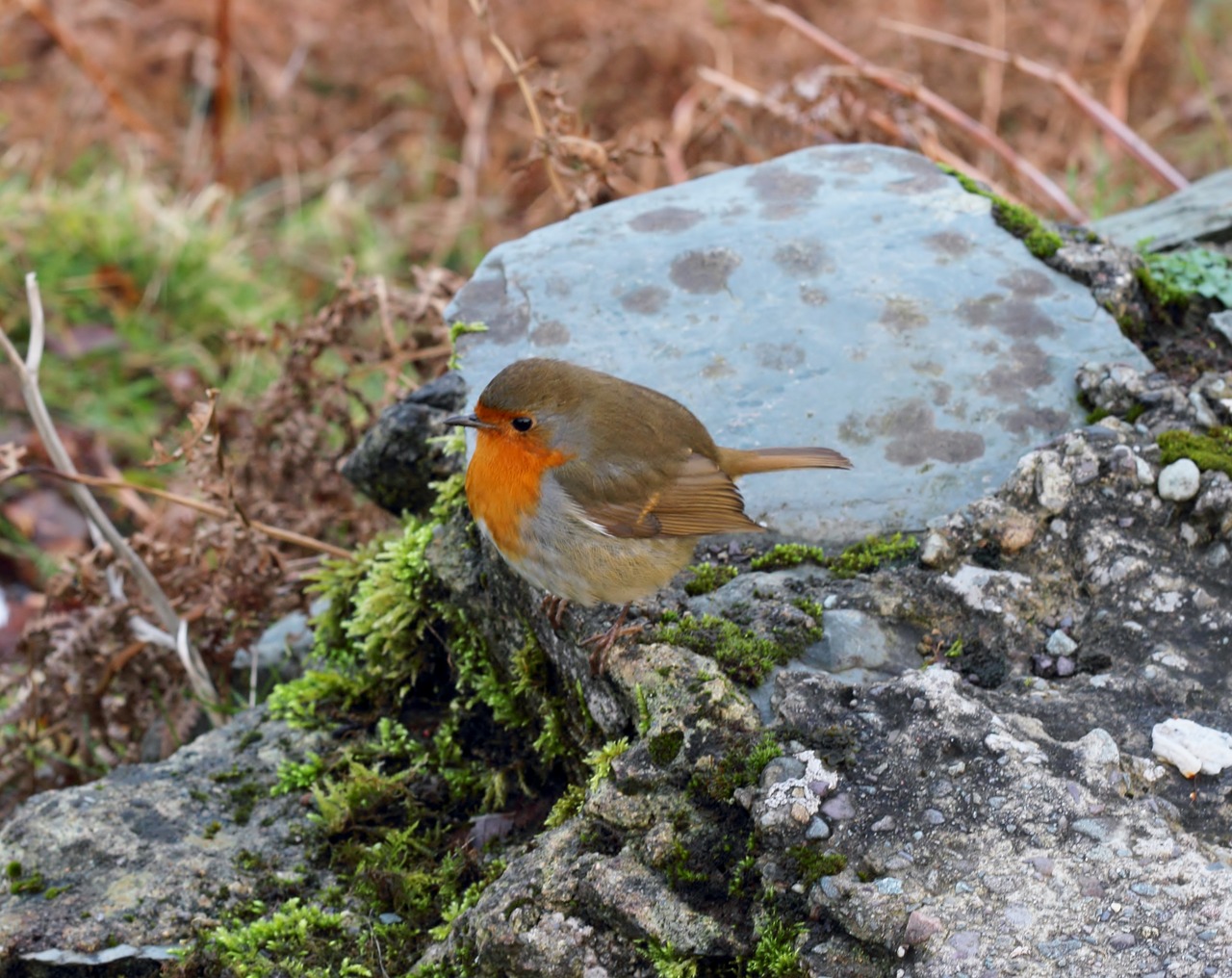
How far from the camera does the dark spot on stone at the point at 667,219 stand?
13.3ft

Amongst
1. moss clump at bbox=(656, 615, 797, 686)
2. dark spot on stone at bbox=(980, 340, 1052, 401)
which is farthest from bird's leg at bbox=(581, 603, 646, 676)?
dark spot on stone at bbox=(980, 340, 1052, 401)

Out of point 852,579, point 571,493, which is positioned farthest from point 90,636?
point 852,579

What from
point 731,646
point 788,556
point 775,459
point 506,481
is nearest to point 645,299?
point 775,459

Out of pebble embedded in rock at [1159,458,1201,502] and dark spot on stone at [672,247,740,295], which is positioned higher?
dark spot on stone at [672,247,740,295]

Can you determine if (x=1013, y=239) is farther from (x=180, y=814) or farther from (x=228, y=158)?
(x=228, y=158)

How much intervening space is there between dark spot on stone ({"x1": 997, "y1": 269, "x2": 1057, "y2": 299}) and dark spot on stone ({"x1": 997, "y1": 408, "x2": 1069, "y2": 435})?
0.48 meters

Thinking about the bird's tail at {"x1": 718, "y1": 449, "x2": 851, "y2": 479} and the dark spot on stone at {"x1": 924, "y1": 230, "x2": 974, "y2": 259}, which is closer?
the bird's tail at {"x1": 718, "y1": 449, "x2": 851, "y2": 479}

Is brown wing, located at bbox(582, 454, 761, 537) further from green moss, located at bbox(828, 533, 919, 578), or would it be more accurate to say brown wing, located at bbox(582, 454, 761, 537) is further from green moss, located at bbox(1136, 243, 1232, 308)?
green moss, located at bbox(1136, 243, 1232, 308)

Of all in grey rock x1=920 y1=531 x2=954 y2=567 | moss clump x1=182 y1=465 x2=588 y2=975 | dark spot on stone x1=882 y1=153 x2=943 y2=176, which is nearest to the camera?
moss clump x1=182 y1=465 x2=588 y2=975

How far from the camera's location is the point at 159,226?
21.5ft

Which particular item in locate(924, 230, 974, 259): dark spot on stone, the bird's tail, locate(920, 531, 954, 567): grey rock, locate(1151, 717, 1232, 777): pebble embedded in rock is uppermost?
locate(924, 230, 974, 259): dark spot on stone

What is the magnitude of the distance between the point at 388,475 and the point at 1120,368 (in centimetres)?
216

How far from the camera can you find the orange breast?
3002 millimetres

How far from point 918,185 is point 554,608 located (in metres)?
2.01
